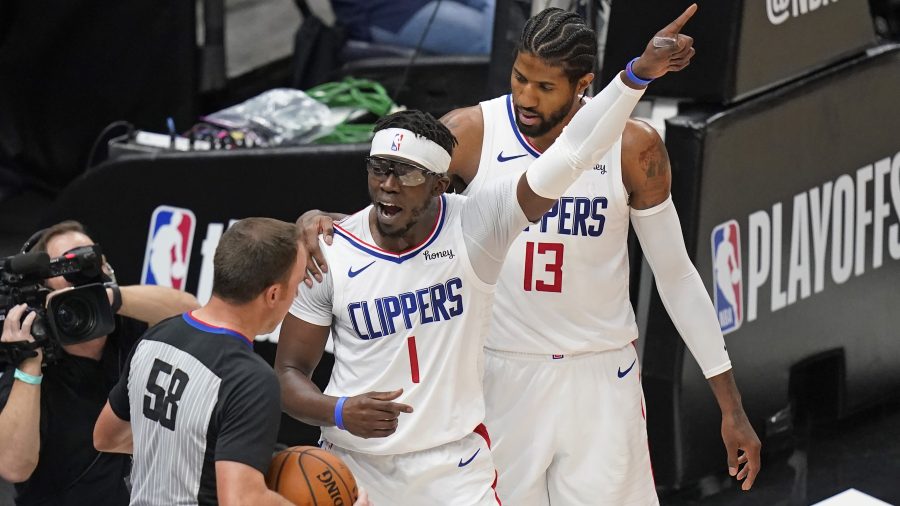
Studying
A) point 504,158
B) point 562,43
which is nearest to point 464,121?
point 504,158

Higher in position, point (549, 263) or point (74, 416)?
point (549, 263)

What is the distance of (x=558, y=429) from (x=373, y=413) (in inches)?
33.5

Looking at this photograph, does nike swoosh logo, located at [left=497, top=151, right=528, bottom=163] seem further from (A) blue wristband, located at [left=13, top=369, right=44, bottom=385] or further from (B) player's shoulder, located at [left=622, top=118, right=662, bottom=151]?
(A) blue wristband, located at [left=13, top=369, right=44, bottom=385]

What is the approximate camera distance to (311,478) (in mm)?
3479

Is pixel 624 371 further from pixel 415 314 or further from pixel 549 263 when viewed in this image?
pixel 415 314

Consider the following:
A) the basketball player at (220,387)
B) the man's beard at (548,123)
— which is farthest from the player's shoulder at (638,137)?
the basketball player at (220,387)

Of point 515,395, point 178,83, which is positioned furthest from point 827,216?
point 178,83

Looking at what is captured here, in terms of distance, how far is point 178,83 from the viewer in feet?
28.3

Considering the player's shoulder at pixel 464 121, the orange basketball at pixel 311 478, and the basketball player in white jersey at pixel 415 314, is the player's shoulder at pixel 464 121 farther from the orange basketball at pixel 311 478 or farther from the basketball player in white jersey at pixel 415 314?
the orange basketball at pixel 311 478

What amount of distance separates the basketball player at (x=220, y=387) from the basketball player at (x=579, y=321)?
0.92 m

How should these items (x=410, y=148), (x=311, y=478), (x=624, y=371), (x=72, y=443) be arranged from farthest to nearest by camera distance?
1. (x=72, y=443)
2. (x=624, y=371)
3. (x=410, y=148)
4. (x=311, y=478)

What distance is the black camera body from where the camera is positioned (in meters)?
4.20

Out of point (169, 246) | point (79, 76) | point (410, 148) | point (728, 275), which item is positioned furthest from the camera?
point (79, 76)

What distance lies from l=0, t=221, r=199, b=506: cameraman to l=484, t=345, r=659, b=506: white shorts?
3.92 ft
